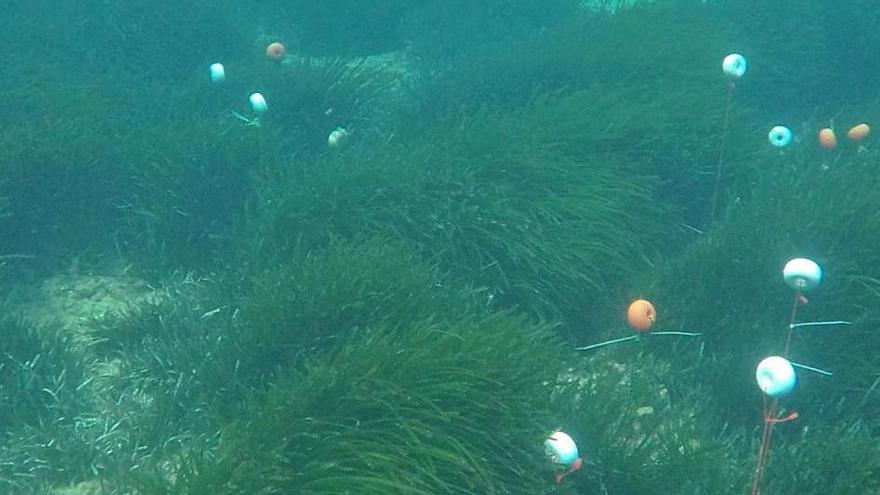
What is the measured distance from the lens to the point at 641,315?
468 centimetres

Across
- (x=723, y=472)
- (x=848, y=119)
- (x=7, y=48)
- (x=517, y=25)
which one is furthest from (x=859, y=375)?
(x=7, y=48)

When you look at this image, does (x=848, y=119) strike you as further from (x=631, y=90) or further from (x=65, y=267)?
(x=65, y=267)

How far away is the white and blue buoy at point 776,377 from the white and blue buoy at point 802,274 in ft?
2.56

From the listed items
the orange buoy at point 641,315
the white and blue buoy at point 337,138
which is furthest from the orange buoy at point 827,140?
the white and blue buoy at point 337,138

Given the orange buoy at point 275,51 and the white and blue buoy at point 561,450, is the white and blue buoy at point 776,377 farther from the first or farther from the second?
the orange buoy at point 275,51

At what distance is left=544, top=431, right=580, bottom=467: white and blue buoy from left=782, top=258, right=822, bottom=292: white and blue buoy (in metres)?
1.74

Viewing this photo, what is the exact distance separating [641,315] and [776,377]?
4.06ft

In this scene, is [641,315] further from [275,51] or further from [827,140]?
[275,51]

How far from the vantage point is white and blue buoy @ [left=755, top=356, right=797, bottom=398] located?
3.50 meters

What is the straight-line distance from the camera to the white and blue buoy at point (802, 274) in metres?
4.10

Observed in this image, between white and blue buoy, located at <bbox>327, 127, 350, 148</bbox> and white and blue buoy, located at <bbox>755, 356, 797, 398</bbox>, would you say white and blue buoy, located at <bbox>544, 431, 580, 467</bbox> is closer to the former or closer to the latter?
white and blue buoy, located at <bbox>755, 356, 797, 398</bbox>

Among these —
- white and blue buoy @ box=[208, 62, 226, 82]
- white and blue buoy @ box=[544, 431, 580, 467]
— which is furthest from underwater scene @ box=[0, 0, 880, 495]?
white and blue buoy @ box=[208, 62, 226, 82]

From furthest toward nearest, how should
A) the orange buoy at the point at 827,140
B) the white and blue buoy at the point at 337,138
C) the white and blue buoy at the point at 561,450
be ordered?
1. the white and blue buoy at the point at 337,138
2. the orange buoy at the point at 827,140
3. the white and blue buoy at the point at 561,450

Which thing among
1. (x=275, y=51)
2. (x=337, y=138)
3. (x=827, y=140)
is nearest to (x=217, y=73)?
(x=275, y=51)
